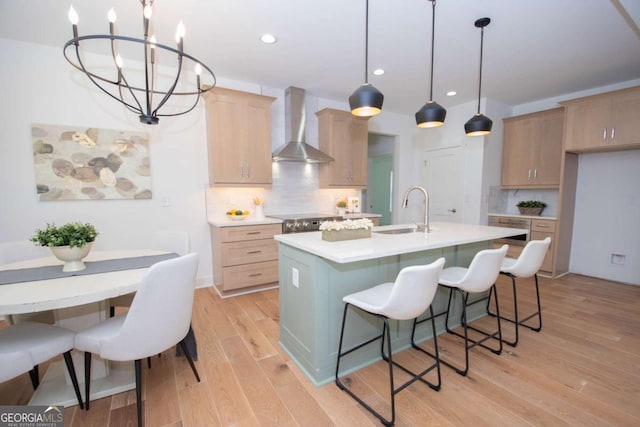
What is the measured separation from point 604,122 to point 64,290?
5562 mm

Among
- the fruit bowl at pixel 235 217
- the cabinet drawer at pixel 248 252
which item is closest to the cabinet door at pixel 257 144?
the fruit bowl at pixel 235 217

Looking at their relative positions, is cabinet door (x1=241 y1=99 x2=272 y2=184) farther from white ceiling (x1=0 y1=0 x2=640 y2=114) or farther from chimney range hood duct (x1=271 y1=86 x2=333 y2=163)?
white ceiling (x1=0 y1=0 x2=640 y2=114)

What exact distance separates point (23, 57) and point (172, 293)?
3.13 meters

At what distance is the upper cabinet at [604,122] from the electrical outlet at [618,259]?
58.1 inches

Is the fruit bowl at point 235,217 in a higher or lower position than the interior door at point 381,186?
lower

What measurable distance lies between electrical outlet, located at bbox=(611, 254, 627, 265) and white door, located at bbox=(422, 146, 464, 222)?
6.54 ft

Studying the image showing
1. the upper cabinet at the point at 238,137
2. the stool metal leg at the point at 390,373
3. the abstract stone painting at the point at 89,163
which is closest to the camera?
the stool metal leg at the point at 390,373

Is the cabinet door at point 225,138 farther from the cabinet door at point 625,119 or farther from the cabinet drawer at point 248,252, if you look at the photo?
the cabinet door at point 625,119

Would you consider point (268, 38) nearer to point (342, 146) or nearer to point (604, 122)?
point (342, 146)

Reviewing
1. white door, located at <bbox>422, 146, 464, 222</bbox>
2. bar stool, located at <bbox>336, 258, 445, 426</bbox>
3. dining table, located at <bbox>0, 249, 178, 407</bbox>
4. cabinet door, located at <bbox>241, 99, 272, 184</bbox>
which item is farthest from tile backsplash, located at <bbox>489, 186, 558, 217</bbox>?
dining table, located at <bbox>0, 249, 178, 407</bbox>

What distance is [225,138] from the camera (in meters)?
3.42

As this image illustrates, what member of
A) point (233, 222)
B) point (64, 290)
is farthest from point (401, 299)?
point (233, 222)

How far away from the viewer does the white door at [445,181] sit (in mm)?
4870

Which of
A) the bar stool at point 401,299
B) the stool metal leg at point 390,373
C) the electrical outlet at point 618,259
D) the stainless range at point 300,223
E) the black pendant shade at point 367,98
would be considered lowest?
the stool metal leg at point 390,373
